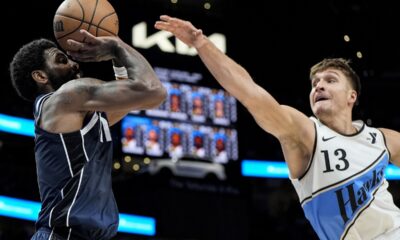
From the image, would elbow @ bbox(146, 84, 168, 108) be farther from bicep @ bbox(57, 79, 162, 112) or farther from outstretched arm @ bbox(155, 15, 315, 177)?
outstretched arm @ bbox(155, 15, 315, 177)

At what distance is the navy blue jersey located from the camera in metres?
3.96

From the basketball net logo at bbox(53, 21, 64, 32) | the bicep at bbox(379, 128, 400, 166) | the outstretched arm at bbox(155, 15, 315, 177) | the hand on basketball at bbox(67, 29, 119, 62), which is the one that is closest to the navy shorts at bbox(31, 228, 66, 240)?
the hand on basketball at bbox(67, 29, 119, 62)

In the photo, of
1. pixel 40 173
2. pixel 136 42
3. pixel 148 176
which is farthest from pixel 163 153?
pixel 40 173

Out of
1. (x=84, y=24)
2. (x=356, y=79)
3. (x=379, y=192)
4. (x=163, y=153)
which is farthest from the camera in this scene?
(x=163, y=153)

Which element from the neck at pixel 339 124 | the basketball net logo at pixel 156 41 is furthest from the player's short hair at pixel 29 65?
the basketball net logo at pixel 156 41

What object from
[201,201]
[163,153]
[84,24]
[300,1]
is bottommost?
[201,201]

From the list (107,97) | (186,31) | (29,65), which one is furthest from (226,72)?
(29,65)

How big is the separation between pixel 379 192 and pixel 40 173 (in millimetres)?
2150

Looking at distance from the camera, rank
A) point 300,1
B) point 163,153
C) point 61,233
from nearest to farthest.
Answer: point 61,233
point 163,153
point 300,1

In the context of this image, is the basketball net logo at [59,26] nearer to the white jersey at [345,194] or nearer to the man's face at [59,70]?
the man's face at [59,70]

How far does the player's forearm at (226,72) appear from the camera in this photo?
14.9 ft

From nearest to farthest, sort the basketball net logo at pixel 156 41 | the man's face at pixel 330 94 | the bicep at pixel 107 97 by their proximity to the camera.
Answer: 1. the bicep at pixel 107 97
2. the man's face at pixel 330 94
3. the basketball net logo at pixel 156 41

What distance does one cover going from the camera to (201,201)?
12680 millimetres

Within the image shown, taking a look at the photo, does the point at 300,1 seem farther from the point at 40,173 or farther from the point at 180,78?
the point at 40,173
